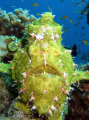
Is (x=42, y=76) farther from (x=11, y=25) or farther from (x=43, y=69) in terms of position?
(x=11, y=25)

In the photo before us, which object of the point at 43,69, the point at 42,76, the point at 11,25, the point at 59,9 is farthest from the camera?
the point at 59,9

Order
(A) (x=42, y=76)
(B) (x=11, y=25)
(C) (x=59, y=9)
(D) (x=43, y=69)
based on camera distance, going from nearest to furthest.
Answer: (A) (x=42, y=76), (D) (x=43, y=69), (B) (x=11, y=25), (C) (x=59, y=9)

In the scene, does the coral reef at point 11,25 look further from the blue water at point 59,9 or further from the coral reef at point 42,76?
the blue water at point 59,9

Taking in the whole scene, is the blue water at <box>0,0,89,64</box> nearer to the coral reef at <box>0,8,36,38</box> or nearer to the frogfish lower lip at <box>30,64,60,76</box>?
the coral reef at <box>0,8,36,38</box>

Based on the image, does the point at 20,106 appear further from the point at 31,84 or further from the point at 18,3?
the point at 18,3

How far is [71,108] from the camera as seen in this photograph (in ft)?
13.0

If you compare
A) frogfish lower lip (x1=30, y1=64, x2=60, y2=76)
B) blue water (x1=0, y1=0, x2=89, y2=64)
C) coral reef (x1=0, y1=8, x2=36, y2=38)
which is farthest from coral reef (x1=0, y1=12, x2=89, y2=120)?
blue water (x1=0, y1=0, x2=89, y2=64)

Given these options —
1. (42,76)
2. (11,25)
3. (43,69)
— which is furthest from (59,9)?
(42,76)

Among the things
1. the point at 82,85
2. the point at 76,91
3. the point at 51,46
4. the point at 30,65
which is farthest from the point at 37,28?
the point at 76,91

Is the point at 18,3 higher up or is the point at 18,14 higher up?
the point at 18,3

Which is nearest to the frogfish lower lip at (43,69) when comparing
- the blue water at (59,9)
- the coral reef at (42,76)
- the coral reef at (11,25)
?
the coral reef at (42,76)

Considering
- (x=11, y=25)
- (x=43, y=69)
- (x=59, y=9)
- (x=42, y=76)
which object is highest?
(x=59, y=9)

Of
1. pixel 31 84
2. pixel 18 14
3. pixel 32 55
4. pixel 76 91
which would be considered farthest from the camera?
pixel 18 14

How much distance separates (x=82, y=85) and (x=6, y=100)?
2286mm
